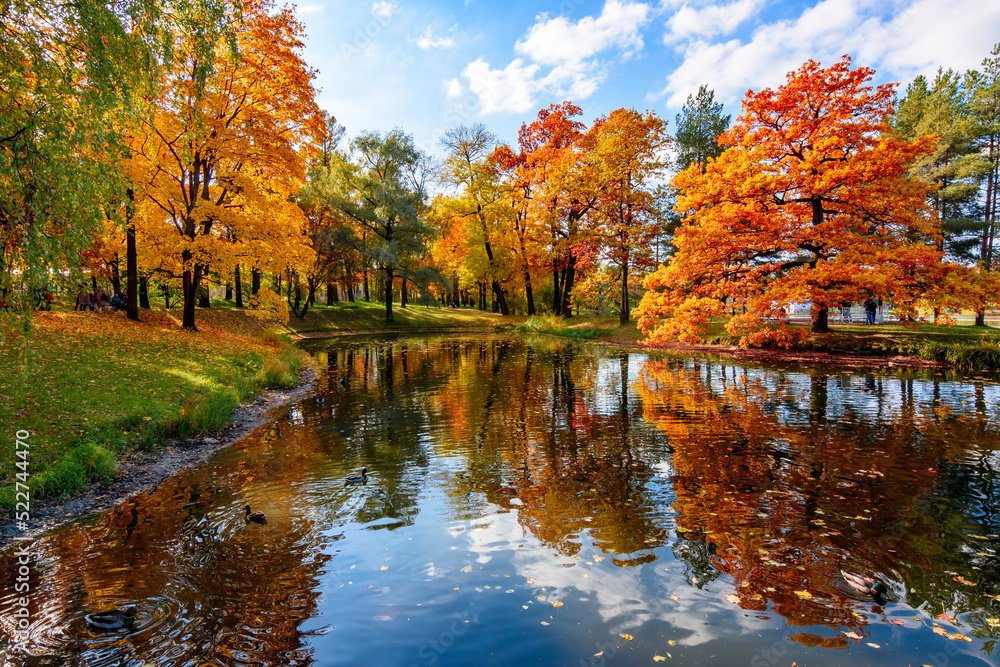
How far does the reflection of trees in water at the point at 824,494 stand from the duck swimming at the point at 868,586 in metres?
0.14

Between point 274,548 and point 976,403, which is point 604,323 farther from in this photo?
point 274,548

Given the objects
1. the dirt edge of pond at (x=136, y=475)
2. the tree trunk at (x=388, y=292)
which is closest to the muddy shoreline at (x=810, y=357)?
the dirt edge of pond at (x=136, y=475)

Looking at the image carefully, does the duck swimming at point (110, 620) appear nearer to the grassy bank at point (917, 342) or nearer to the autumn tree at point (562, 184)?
the grassy bank at point (917, 342)

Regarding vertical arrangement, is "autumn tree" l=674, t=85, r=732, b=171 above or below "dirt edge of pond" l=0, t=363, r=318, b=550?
above

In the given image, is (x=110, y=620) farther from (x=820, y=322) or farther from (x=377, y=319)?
(x=377, y=319)

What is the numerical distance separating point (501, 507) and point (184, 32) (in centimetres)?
1186

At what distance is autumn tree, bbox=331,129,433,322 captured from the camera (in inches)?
1660

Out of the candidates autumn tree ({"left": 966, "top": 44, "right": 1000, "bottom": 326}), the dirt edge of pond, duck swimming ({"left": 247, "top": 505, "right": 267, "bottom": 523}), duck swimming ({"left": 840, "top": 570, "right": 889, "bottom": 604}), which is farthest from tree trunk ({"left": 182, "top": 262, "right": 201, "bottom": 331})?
autumn tree ({"left": 966, "top": 44, "right": 1000, "bottom": 326})

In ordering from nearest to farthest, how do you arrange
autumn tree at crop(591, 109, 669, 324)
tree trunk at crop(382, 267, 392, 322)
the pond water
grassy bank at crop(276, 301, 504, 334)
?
the pond water → autumn tree at crop(591, 109, 669, 324) → grassy bank at crop(276, 301, 504, 334) → tree trunk at crop(382, 267, 392, 322)

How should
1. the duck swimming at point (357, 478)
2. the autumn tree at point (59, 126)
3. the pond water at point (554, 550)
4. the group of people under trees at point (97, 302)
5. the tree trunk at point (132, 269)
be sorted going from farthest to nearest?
the group of people under trees at point (97, 302) < the tree trunk at point (132, 269) < the duck swimming at point (357, 478) < the autumn tree at point (59, 126) < the pond water at point (554, 550)

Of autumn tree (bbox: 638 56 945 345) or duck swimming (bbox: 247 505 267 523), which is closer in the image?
duck swimming (bbox: 247 505 267 523)

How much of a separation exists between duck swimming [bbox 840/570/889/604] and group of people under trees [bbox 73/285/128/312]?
27041mm

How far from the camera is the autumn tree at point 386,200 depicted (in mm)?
42156

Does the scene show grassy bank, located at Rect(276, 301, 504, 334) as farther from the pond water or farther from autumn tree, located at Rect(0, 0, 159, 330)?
the pond water
